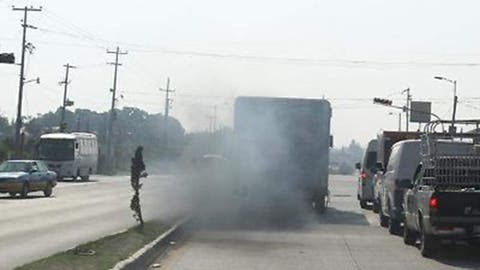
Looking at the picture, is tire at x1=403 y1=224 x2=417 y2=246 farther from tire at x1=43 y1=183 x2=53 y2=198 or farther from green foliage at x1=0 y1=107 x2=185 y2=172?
tire at x1=43 y1=183 x2=53 y2=198

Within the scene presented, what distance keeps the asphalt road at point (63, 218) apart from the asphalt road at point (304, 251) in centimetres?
228

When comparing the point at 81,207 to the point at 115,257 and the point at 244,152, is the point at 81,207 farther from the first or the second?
the point at 115,257

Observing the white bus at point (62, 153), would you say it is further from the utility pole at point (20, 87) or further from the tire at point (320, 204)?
the tire at point (320, 204)

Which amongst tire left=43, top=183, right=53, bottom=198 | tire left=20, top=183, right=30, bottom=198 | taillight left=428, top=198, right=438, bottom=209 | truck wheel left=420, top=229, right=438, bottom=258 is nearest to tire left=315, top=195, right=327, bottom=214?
truck wheel left=420, top=229, right=438, bottom=258

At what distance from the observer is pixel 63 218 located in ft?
81.3

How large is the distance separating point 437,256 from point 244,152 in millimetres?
10597

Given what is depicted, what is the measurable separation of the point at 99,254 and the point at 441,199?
6001 mm

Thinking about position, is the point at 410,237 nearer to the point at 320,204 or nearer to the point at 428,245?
the point at 428,245

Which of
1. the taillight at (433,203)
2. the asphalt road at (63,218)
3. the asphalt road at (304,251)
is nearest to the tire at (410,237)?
the asphalt road at (304,251)

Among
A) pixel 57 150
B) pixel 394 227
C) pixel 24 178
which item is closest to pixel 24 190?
pixel 24 178

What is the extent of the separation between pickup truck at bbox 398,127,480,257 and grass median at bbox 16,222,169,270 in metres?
5.18

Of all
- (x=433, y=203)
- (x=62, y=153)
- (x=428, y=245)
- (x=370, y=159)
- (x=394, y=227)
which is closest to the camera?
(x=433, y=203)

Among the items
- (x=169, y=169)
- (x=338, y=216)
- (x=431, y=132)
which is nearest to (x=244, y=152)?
(x=338, y=216)

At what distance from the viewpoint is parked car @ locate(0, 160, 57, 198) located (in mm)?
34969
